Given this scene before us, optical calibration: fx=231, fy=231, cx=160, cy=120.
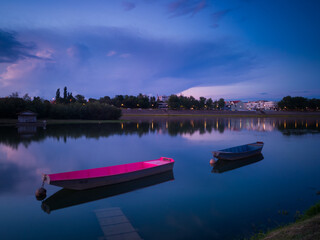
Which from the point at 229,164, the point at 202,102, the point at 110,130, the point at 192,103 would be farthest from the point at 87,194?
the point at 202,102

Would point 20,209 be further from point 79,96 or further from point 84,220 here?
point 79,96

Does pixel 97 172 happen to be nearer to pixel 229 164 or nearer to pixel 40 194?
pixel 40 194

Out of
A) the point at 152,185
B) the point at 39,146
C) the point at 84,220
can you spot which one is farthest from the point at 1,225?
the point at 39,146

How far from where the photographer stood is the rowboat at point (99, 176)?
1166 cm

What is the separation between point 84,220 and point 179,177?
24.7 ft

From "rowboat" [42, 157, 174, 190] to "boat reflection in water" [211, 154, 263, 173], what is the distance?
4358 mm

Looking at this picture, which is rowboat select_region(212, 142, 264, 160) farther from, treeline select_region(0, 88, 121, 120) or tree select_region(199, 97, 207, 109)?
tree select_region(199, 97, 207, 109)

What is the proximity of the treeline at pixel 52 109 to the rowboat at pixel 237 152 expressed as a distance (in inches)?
2197

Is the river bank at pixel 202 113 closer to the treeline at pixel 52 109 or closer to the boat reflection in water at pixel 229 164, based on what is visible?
the treeline at pixel 52 109

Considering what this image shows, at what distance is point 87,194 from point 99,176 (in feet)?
3.55

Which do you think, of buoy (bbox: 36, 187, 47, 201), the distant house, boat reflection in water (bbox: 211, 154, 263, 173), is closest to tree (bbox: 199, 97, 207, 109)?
the distant house

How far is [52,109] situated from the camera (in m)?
67.2

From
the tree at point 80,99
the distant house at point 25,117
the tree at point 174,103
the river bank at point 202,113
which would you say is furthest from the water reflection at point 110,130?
the tree at point 174,103

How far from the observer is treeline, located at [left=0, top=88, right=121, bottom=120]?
60094 mm
